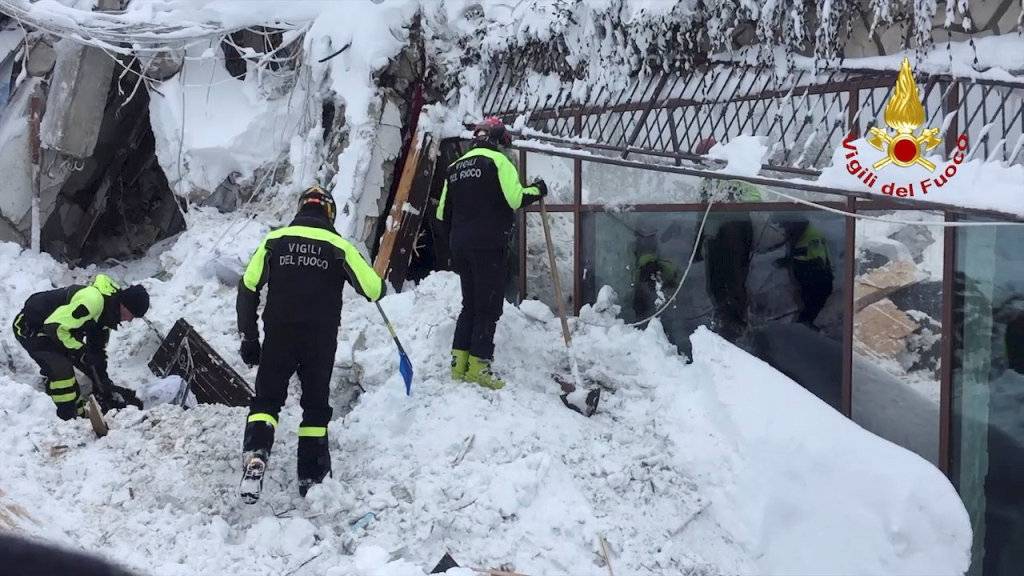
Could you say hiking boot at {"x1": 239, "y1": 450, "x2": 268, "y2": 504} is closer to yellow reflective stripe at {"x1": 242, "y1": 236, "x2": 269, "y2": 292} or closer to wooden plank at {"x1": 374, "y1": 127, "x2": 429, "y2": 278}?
yellow reflective stripe at {"x1": 242, "y1": 236, "x2": 269, "y2": 292}

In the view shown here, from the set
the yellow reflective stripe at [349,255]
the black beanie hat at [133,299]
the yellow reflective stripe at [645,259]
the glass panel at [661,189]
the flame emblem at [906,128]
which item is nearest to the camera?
the flame emblem at [906,128]

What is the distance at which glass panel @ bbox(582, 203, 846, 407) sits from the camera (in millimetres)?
4664

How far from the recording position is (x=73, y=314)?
18.2 ft

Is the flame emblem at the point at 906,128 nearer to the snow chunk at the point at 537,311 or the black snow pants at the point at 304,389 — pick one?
the snow chunk at the point at 537,311

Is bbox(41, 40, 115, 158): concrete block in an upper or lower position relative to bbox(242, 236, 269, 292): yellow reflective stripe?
upper

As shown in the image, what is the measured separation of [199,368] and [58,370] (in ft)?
3.14

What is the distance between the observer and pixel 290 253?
4.30m

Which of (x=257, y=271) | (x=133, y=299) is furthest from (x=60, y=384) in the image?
(x=257, y=271)

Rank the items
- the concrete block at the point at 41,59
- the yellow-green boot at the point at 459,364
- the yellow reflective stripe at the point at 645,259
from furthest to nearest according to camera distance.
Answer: the concrete block at the point at 41,59 < the yellow reflective stripe at the point at 645,259 < the yellow-green boot at the point at 459,364

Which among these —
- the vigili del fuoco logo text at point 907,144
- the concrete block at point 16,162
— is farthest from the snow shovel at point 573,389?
the concrete block at point 16,162

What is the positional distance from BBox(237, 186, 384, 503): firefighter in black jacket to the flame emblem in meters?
2.99

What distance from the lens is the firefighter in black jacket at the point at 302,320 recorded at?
4.27m

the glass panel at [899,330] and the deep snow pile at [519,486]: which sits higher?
the glass panel at [899,330]

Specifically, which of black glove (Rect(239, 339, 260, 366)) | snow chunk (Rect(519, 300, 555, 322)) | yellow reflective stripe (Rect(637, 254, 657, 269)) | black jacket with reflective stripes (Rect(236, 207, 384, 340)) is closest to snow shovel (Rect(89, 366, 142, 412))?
black glove (Rect(239, 339, 260, 366))
